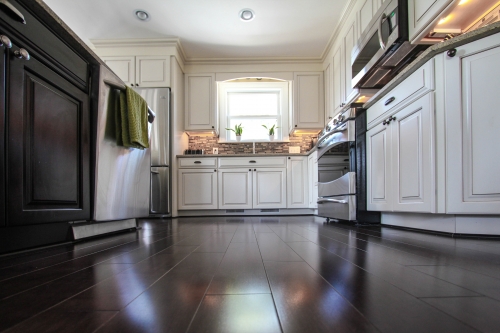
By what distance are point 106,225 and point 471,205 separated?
6.52 feet

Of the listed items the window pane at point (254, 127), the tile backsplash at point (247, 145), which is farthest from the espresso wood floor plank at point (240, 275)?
the window pane at point (254, 127)

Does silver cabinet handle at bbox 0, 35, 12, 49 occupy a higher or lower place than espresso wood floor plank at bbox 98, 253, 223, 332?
higher

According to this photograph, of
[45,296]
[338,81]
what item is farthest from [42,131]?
[338,81]

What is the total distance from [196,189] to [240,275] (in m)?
3.17

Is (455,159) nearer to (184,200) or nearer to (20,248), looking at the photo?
(20,248)

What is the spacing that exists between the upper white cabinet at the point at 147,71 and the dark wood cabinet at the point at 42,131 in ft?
7.64

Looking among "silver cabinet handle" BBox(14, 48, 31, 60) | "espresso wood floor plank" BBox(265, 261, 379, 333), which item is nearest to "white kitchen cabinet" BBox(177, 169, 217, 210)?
"silver cabinet handle" BBox(14, 48, 31, 60)

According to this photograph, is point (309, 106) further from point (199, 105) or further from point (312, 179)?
point (199, 105)

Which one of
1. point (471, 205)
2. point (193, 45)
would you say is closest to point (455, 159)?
point (471, 205)

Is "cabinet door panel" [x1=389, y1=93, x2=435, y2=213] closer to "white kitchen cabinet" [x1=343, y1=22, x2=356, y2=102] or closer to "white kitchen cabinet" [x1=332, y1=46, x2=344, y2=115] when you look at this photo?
"white kitchen cabinet" [x1=343, y1=22, x2=356, y2=102]

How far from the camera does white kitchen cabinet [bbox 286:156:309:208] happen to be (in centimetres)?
384

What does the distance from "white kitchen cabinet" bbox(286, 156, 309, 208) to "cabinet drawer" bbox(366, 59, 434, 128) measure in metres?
1.65

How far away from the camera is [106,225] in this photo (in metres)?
1.59

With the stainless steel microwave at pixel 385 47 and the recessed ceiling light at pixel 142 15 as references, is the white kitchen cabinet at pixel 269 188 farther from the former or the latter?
the recessed ceiling light at pixel 142 15
